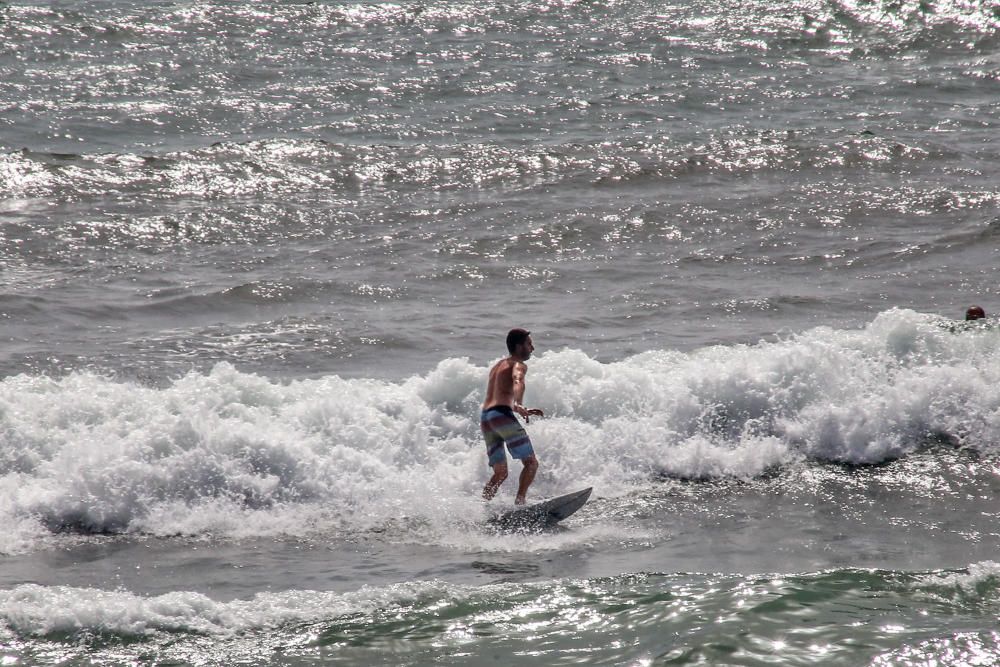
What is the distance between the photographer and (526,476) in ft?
30.5

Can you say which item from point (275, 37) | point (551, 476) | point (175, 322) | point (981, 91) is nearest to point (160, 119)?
point (275, 37)

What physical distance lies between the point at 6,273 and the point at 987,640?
1257 centimetres

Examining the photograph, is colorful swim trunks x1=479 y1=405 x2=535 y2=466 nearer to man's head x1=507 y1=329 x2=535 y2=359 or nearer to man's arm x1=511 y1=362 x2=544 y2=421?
man's arm x1=511 y1=362 x2=544 y2=421

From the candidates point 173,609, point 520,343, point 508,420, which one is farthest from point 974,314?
point 173,609

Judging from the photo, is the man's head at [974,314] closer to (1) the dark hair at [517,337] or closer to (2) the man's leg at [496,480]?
(1) the dark hair at [517,337]

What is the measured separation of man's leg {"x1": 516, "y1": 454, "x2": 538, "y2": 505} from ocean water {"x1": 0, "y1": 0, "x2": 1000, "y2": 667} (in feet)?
1.24

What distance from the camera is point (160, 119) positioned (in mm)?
22109

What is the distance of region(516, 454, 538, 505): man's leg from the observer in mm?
9273

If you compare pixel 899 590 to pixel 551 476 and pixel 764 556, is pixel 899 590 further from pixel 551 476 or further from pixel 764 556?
pixel 551 476

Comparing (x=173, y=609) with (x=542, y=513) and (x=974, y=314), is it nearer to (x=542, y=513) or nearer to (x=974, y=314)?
(x=542, y=513)

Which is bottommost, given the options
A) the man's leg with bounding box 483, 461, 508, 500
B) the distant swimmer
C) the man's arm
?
the man's leg with bounding box 483, 461, 508, 500

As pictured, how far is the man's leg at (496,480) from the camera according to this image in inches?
372

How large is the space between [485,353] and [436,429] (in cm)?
192

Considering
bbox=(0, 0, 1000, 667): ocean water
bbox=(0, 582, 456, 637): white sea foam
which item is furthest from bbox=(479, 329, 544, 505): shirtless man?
bbox=(0, 582, 456, 637): white sea foam
